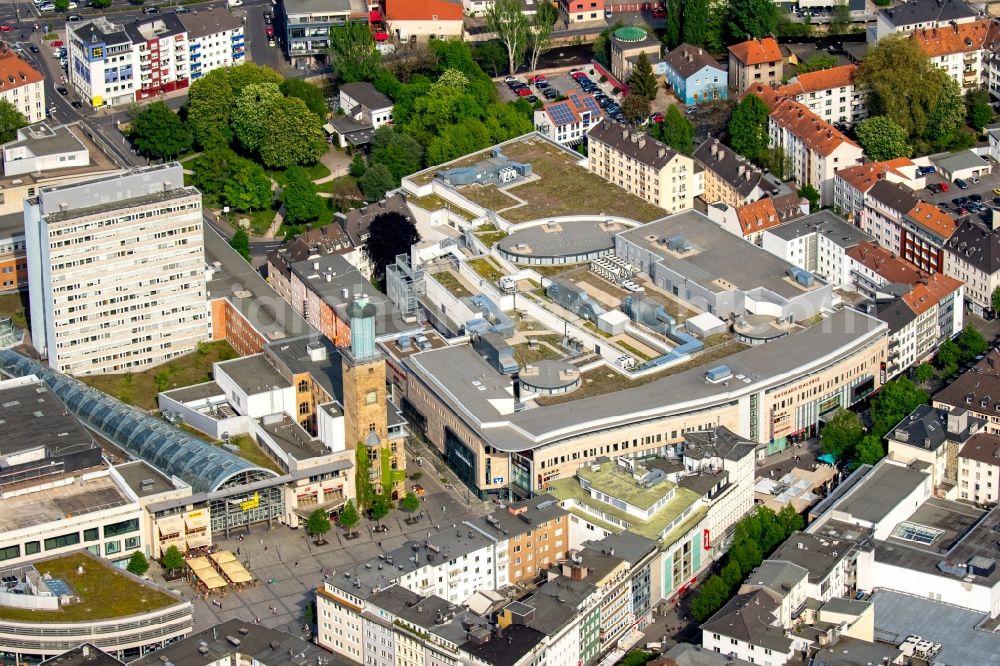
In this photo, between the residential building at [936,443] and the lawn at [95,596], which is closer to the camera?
the lawn at [95,596]

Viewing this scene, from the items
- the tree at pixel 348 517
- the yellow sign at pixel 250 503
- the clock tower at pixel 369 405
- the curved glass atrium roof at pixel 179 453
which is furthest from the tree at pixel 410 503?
the yellow sign at pixel 250 503

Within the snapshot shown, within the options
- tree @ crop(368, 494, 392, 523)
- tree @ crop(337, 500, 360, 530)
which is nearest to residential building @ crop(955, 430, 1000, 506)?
tree @ crop(368, 494, 392, 523)

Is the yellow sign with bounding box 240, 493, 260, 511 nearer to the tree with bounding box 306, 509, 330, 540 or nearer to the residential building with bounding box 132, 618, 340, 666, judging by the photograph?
the tree with bounding box 306, 509, 330, 540

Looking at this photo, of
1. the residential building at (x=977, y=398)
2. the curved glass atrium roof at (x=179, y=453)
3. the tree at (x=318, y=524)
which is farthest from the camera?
the residential building at (x=977, y=398)

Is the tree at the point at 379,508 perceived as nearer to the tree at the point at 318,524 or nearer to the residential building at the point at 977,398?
the tree at the point at 318,524

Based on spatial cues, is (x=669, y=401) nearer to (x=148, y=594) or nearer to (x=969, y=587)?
(x=969, y=587)

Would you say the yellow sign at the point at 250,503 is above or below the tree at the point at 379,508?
above

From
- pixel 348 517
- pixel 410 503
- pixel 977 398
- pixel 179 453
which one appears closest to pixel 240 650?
pixel 348 517
